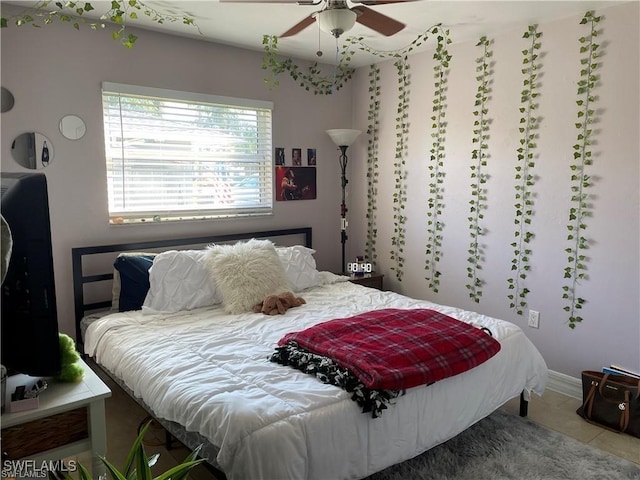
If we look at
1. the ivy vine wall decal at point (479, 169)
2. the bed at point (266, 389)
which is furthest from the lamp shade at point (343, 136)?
the bed at point (266, 389)

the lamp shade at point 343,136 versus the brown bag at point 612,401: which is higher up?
the lamp shade at point 343,136

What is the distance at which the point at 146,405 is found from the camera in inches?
92.5

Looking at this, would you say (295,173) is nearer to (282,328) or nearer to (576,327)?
(282,328)

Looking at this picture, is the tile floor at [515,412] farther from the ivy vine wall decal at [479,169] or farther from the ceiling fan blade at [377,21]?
the ceiling fan blade at [377,21]

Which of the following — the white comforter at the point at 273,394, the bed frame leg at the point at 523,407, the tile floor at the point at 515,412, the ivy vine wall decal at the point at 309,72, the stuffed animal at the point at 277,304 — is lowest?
the tile floor at the point at 515,412

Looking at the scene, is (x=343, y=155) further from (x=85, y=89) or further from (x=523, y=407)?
(x=523, y=407)

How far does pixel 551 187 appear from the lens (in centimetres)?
331

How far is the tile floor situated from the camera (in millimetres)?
2520

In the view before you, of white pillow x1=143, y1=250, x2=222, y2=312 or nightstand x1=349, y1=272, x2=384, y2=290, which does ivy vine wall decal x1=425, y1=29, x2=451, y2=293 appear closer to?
nightstand x1=349, y1=272, x2=384, y2=290

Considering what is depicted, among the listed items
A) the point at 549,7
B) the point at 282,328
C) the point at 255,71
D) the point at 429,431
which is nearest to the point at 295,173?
the point at 255,71

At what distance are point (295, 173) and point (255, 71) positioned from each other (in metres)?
0.93

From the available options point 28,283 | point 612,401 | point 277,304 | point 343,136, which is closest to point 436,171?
point 343,136

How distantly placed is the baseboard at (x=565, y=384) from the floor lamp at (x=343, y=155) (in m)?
2.07

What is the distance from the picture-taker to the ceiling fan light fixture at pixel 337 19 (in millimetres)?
2152
